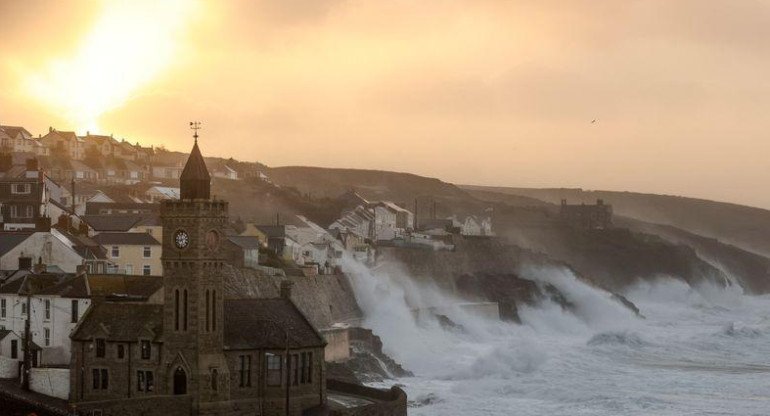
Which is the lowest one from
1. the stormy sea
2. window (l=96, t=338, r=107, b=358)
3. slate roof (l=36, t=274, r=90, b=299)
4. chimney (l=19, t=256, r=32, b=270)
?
the stormy sea

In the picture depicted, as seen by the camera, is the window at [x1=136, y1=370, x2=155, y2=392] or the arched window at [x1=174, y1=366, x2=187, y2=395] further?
the window at [x1=136, y1=370, x2=155, y2=392]

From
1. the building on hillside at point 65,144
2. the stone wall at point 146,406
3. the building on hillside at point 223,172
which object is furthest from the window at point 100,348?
the building on hillside at point 223,172

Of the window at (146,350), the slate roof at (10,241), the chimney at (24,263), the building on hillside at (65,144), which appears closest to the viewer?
the window at (146,350)

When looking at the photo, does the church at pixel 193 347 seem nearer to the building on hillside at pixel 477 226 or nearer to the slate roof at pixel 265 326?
the slate roof at pixel 265 326

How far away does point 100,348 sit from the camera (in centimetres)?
5075

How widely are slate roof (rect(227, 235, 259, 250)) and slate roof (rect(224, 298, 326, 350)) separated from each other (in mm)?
28717

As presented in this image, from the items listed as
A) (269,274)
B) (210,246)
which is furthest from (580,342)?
(210,246)

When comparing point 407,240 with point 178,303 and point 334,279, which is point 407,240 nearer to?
point 334,279

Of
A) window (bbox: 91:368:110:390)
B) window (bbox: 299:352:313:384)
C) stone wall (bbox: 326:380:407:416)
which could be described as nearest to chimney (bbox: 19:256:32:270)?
window (bbox: 91:368:110:390)

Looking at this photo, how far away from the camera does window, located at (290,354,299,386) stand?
2008 inches

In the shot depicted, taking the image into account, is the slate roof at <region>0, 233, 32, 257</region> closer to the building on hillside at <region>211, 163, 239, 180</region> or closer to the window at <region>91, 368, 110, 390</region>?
the window at <region>91, 368, 110, 390</region>


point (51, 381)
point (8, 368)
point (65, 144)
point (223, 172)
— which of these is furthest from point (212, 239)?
point (223, 172)

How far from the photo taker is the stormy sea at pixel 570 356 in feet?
213

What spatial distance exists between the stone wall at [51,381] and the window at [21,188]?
35759 millimetres
